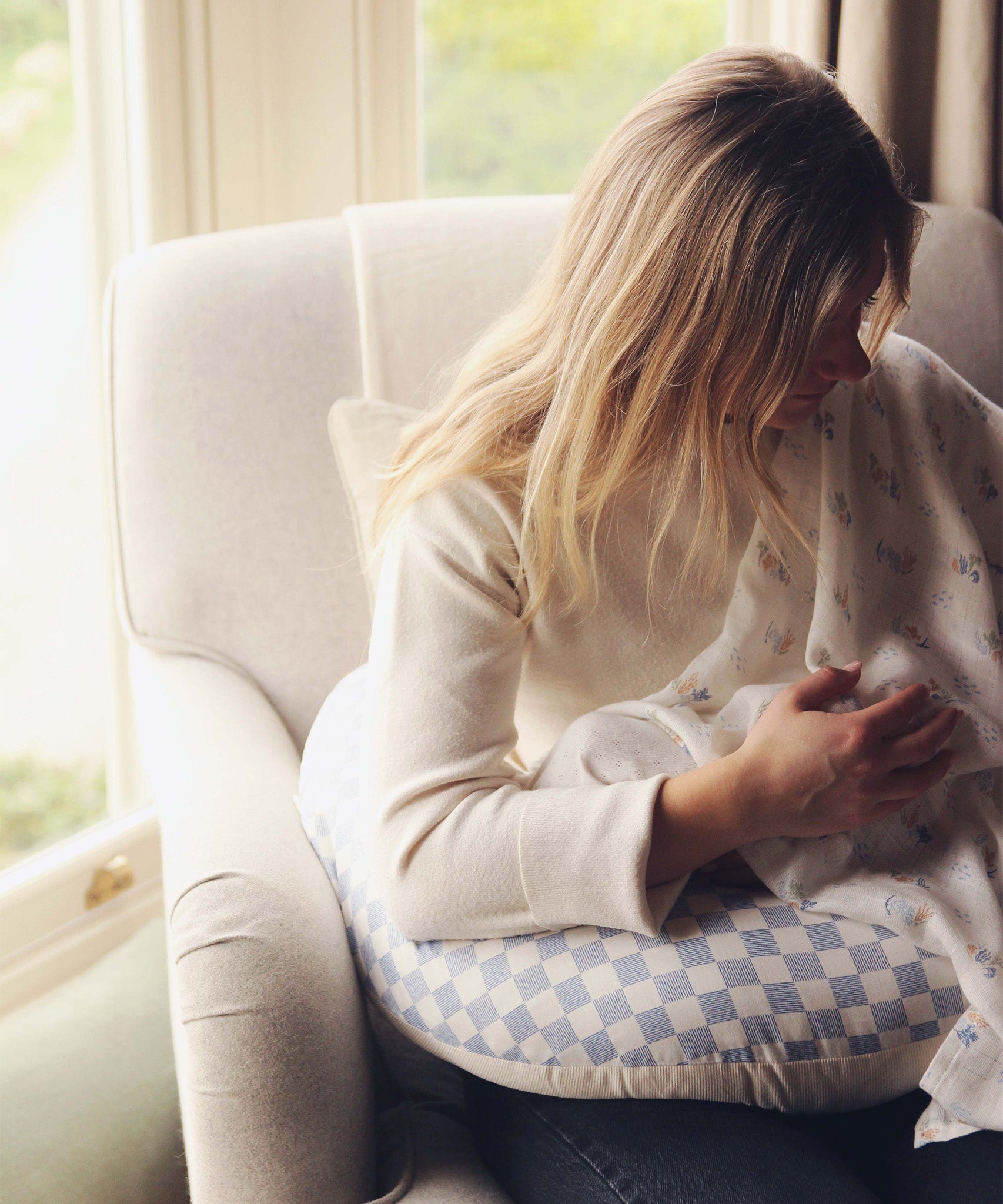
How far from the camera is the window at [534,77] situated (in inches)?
61.6

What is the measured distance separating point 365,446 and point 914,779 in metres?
0.58

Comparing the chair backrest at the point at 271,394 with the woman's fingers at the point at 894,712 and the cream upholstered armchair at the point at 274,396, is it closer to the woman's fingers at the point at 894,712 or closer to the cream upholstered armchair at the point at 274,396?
the cream upholstered armchair at the point at 274,396

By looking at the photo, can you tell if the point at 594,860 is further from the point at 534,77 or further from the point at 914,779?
the point at 534,77

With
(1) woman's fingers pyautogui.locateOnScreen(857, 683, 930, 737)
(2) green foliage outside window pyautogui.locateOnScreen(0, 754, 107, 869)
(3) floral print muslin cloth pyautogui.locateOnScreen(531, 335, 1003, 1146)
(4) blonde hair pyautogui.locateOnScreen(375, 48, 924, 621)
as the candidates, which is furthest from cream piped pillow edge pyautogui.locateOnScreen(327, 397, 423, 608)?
(2) green foliage outside window pyautogui.locateOnScreen(0, 754, 107, 869)

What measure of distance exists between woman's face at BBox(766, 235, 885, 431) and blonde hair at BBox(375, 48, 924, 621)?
2 centimetres

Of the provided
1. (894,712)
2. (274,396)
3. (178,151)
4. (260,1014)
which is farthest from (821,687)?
(178,151)

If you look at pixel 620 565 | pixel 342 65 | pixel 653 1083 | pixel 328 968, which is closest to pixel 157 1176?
pixel 328 968

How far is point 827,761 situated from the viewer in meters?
0.69

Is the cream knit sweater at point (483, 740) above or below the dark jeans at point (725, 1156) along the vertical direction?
above

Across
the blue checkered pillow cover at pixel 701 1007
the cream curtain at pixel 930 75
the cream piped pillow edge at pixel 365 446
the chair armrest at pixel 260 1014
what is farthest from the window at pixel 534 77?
the blue checkered pillow cover at pixel 701 1007

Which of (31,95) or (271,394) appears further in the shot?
(31,95)

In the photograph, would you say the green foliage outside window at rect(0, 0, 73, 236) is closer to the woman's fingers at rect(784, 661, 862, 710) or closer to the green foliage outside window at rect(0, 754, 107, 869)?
the green foliage outside window at rect(0, 754, 107, 869)

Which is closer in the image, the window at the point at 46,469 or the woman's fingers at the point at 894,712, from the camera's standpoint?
the woman's fingers at the point at 894,712

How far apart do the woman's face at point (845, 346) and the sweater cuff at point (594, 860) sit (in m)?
0.31
